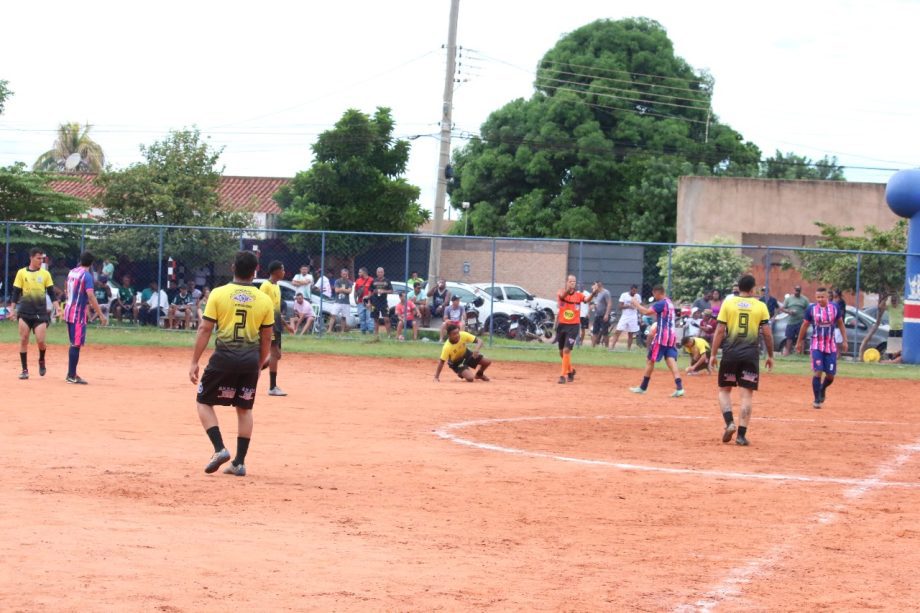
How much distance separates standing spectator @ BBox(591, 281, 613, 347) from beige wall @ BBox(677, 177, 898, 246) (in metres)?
15.8

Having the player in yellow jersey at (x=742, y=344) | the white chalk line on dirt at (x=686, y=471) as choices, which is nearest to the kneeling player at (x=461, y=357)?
the white chalk line on dirt at (x=686, y=471)

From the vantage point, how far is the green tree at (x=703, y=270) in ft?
109

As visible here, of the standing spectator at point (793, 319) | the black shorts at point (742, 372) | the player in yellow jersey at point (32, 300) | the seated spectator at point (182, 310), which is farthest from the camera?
the seated spectator at point (182, 310)

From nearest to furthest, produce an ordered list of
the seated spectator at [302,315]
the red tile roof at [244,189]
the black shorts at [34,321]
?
the black shorts at [34,321] < the seated spectator at [302,315] < the red tile roof at [244,189]

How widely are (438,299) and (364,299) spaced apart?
1817mm

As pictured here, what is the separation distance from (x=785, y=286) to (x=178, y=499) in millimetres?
30956

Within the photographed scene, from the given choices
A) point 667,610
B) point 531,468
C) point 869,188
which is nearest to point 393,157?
point 869,188

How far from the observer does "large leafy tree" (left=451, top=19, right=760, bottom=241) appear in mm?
53438

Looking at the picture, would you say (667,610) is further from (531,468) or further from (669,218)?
(669,218)

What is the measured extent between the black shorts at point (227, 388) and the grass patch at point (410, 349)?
15.7 metres

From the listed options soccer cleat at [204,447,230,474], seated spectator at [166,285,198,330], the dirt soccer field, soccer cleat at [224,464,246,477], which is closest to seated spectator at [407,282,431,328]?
seated spectator at [166,285,198,330]

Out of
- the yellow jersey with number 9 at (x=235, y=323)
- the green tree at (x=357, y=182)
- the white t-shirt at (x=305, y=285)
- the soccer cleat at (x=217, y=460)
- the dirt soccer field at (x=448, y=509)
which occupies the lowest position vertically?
the dirt soccer field at (x=448, y=509)

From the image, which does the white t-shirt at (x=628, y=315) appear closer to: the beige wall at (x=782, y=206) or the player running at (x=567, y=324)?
the player running at (x=567, y=324)

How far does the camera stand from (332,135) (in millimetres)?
42812
